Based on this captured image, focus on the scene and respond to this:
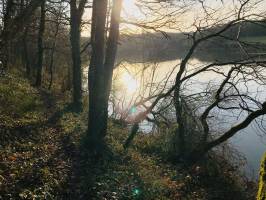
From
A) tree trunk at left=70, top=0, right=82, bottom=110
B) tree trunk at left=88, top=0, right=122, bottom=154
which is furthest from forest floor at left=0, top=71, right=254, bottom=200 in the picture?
tree trunk at left=70, top=0, right=82, bottom=110

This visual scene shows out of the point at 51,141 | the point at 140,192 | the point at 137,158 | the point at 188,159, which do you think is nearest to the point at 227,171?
the point at 188,159

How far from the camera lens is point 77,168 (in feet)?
34.3

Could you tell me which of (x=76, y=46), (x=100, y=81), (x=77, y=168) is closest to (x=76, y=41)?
(x=76, y=46)

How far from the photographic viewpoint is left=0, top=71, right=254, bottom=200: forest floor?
869cm

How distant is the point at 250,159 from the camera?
1819 cm

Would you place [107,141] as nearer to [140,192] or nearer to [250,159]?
[140,192]

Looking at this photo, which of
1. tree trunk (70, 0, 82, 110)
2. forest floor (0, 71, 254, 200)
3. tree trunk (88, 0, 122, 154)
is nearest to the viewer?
forest floor (0, 71, 254, 200)

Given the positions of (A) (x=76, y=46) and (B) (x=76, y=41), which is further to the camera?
(A) (x=76, y=46)

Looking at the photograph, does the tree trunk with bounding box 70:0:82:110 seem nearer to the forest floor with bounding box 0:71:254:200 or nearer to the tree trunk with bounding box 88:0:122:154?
the forest floor with bounding box 0:71:254:200

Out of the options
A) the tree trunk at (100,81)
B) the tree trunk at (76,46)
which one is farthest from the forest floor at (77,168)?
the tree trunk at (76,46)

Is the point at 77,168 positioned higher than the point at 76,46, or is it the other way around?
the point at 76,46

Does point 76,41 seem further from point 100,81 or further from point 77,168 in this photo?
point 77,168

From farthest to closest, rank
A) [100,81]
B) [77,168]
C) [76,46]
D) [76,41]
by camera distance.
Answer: [76,46] < [76,41] < [100,81] < [77,168]

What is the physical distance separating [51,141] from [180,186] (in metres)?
4.17
